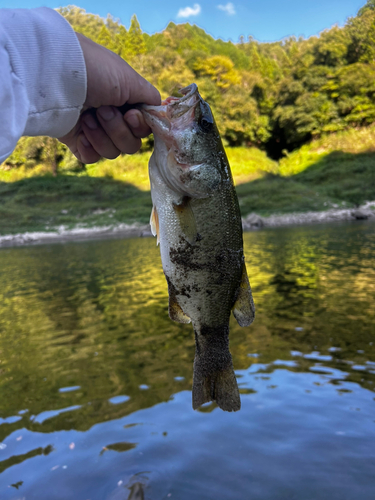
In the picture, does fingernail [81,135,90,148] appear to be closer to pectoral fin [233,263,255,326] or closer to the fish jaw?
the fish jaw

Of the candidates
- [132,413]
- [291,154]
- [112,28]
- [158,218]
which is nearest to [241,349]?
[132,413]

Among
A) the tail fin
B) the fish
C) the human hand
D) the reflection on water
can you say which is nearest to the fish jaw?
the fish

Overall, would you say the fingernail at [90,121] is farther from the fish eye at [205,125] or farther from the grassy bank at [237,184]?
the grassy bank at [237,184]

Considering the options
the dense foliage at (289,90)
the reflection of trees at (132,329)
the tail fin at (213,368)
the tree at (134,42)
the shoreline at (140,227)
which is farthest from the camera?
the tree at (134,42)

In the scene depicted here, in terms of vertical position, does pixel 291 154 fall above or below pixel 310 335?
above

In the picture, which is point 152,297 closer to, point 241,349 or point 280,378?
point 241,349

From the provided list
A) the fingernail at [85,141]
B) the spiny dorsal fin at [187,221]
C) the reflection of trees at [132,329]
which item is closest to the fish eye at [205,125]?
the spiny dorsal fin at [187,221]

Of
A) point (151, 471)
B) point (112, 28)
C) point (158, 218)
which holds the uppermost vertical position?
point (112, 28)
